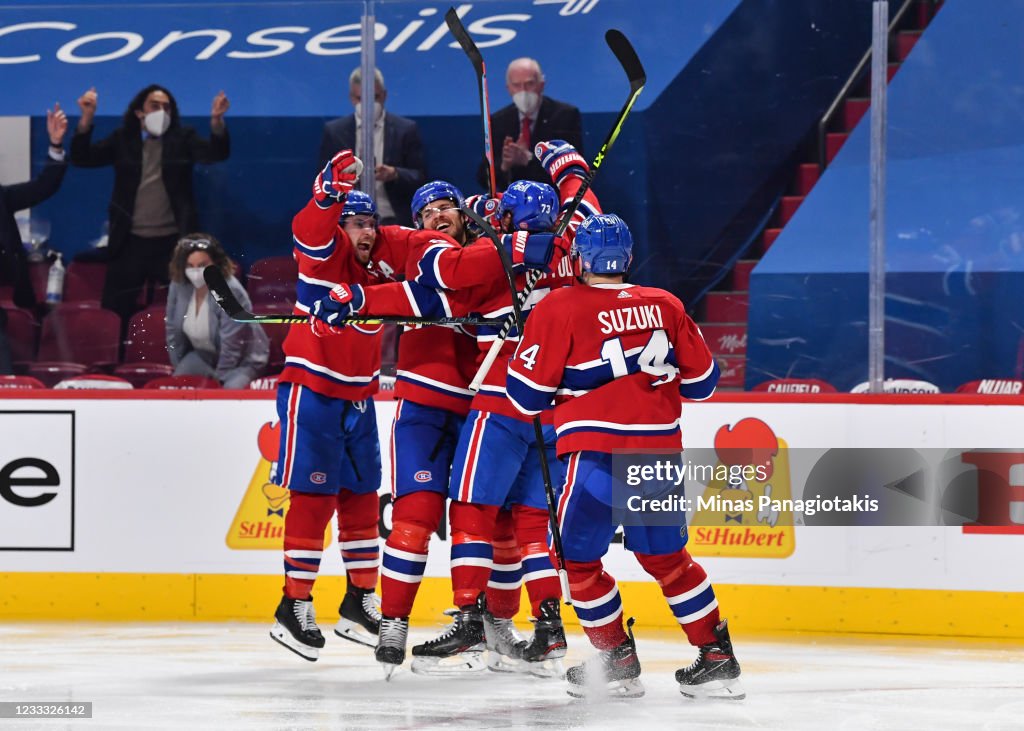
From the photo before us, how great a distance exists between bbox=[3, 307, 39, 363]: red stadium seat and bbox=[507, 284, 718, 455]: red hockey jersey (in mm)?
2479

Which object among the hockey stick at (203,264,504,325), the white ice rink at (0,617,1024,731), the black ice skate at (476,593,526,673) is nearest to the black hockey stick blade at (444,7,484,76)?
the hockey stick at (203,264,504,325)

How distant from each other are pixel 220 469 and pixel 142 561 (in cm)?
43

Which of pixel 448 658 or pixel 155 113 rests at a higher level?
pixel 155 113

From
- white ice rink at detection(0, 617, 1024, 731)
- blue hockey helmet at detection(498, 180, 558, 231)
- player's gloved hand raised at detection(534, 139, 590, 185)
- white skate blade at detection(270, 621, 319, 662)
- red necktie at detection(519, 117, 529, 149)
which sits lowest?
white ice rink at detection(0, 617, 1024, 731)

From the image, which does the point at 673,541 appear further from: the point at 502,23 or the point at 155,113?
the point at 155,113

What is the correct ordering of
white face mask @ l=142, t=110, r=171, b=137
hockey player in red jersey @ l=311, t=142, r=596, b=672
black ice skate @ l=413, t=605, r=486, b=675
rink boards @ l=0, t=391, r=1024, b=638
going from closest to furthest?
hockey player in red jersey @ l=311, t=142, r=596, b=672
black ice skate @ l=413, t=605, r=486, b=675
rink boards @ l=0, t=391, r=1024, b=638
white face mask @ l=142, t=110, r=171, b=137

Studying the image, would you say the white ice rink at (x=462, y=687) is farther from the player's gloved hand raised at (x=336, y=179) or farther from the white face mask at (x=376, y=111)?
the white face mask at (x=376, y=111)

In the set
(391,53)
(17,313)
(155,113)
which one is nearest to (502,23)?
(391,53)

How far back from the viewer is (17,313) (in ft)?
17.0

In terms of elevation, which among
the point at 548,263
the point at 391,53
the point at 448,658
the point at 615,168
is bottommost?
the point at 448,658

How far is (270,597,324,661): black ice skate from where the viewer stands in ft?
13.2

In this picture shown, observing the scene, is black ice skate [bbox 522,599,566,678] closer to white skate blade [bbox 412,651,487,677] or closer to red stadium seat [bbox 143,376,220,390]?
white skate blade [bbox 412,651,487,677]

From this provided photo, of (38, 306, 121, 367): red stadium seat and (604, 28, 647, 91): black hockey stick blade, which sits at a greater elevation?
(604, 28, 647, 91): black hockey stick blade

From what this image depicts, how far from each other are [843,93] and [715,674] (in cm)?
241
